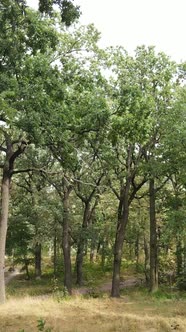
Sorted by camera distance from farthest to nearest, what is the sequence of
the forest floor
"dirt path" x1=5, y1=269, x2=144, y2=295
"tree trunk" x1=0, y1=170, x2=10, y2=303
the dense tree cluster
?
"dirt path" x1=5, y1=269, x2=144, y2=295 < "tree trunk" x1=0, y1=170, x2=10, y2=303 < the dense tree cluster < the forest floor

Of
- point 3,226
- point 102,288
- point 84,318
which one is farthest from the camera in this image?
point 102,288

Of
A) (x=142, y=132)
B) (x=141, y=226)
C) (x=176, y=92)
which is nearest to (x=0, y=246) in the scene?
(x=142, y=132)

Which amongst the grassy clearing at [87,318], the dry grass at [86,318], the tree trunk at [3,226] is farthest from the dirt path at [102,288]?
the dry grass at [86,318]

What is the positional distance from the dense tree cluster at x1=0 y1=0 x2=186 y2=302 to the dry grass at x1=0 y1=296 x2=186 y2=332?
255cm

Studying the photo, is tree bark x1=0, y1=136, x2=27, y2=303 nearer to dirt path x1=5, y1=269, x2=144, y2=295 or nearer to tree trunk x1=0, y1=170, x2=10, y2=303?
tree trunk x1=0, y1=170, x2=10, y2=303

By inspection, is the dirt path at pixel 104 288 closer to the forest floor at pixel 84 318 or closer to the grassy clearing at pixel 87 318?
the grassy clearing at pixel 87 318

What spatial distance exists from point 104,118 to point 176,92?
690cm

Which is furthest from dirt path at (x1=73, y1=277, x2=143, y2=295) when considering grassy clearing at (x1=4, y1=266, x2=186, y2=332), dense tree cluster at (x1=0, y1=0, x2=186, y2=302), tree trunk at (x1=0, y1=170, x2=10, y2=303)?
grassy clearing at (x1=4, y1=266, x2=186, y2=332)

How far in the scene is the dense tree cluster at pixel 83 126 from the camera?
13.2 meters

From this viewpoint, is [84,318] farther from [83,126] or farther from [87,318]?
[83,126]

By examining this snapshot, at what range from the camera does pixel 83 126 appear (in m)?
15.6

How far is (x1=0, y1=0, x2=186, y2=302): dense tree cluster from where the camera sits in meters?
13.2

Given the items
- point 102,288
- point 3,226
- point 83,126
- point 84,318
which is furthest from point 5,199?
point 102,288

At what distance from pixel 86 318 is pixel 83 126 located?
304 inches
